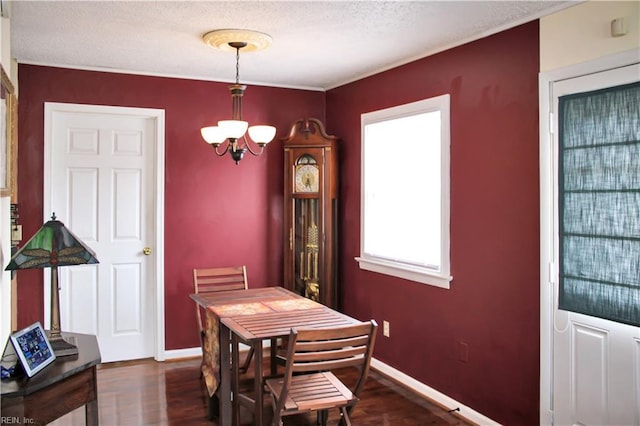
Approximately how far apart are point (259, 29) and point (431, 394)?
2.68m

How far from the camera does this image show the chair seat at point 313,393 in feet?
9.01

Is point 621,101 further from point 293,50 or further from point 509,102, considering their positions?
point 293,50

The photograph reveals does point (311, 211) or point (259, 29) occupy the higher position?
point (259, 29)

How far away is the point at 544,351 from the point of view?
304 cm

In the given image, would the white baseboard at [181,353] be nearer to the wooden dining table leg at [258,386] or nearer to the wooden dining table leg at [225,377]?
the wooden dining table leg at [225,377]

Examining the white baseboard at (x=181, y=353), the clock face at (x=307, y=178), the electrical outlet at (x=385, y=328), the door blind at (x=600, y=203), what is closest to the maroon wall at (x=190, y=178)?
the white baseboard at (x=181, y=353)

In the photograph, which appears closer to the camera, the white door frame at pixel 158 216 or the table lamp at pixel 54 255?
the table lamp at pixel 54 255

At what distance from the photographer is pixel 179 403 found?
3.80 meters

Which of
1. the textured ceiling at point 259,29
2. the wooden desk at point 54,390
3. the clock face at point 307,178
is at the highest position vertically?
the textured ceiling at point 259,29

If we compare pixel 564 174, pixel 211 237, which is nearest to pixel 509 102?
pixel 564 174

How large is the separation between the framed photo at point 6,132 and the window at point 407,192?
8.40ft

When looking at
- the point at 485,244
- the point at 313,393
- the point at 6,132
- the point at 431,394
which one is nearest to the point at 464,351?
the point at 431,394

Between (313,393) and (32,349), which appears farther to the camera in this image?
(313,393)

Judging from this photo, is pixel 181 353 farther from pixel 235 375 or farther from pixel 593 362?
pixel 593 362
